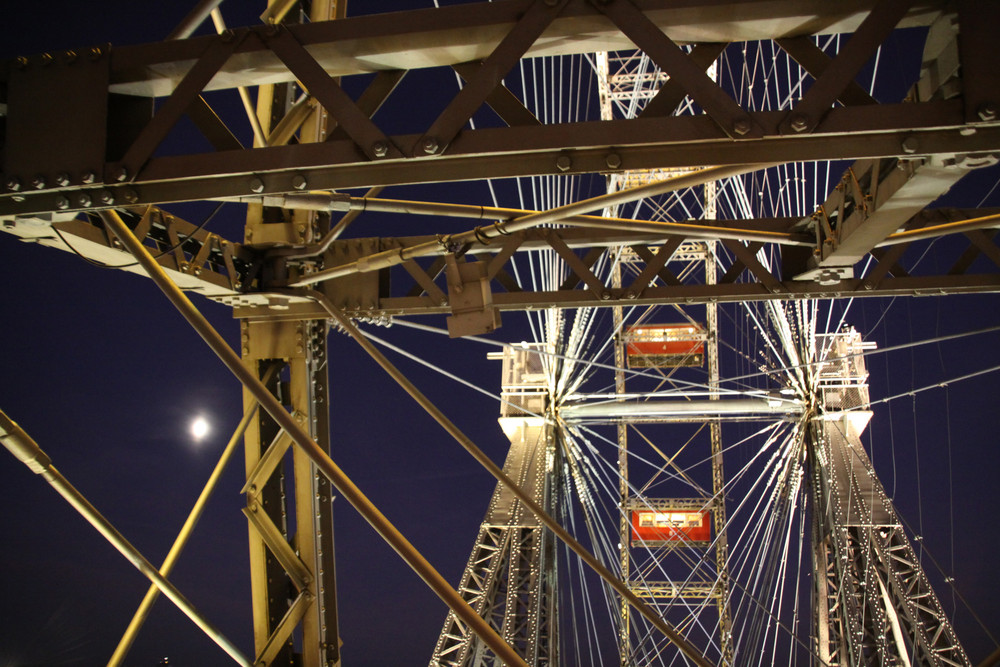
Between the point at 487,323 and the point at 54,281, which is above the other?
the point at 54,281

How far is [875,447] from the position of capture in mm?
49844

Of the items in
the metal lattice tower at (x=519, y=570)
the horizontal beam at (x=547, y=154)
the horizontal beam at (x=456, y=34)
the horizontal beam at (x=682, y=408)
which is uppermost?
the horizontal beam at (x=456, y=34)

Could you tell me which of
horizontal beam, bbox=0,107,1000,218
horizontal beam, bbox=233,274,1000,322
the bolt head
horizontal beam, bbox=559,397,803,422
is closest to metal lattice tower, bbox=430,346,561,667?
horizontal beam, bbox=559,397,803,422

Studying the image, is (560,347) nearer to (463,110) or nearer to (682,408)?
(682,408)

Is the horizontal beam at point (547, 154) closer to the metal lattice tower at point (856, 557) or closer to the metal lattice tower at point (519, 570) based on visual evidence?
the metal lattice tower at point (856, 557)

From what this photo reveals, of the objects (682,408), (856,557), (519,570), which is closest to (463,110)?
(519,570)

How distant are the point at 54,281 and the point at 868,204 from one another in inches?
1120

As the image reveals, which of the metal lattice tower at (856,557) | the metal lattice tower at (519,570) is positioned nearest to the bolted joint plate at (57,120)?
the metal lattice tower at (519,570)

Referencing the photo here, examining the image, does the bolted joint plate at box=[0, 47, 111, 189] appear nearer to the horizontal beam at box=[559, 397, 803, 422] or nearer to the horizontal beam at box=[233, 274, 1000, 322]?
the horizontal beam at box=[233, 274, 1000, 322]

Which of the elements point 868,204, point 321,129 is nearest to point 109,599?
point 321,129

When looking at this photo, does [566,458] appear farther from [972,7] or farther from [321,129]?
[972,7]

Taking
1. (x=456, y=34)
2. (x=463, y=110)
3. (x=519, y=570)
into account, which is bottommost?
(x=519, y=570)

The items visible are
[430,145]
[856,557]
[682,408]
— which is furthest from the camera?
[682,408]

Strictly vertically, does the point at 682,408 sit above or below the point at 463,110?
below
